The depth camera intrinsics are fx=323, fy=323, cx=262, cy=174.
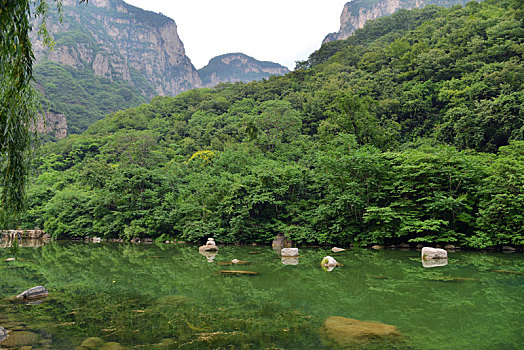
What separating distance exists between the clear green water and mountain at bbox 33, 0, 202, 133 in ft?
14.2

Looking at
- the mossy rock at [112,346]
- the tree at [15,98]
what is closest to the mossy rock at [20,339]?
the mossy rock at [112,346]

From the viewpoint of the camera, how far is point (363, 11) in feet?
377

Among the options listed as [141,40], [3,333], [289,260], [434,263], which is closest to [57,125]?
[289,260]

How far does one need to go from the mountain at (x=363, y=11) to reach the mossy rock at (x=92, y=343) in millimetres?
117720

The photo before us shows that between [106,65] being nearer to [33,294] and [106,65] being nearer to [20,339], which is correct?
[33,294]

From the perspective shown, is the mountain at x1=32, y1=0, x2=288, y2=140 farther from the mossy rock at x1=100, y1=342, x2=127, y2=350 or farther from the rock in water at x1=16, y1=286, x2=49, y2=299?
the mossy rock at x1=100, y1=342, x2=127, y2=350

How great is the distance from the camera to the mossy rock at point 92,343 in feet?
16.2

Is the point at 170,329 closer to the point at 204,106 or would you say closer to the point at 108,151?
the point at 108,151

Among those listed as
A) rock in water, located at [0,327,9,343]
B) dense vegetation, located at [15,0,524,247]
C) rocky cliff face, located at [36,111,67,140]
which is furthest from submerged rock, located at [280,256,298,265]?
rocky cliff face, located at [36,111,67,140]

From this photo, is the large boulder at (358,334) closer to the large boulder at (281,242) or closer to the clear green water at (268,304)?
the clear green water at (268,304)

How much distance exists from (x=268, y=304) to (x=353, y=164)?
1182 centimetres

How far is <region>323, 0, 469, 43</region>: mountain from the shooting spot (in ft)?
351

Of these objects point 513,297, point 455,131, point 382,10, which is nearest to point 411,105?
point 455,131

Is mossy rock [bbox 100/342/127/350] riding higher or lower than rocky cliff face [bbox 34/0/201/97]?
lower
